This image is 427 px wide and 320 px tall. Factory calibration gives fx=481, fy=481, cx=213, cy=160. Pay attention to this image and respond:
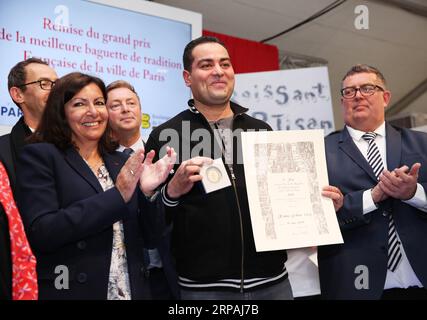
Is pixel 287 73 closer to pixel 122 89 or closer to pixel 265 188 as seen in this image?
pixel 122 89

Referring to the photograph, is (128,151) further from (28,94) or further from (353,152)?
(353,152)

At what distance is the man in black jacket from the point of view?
183 centimetres

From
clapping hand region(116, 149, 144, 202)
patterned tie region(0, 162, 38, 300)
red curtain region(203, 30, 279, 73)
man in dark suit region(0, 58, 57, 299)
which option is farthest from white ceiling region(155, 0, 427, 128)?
patterned tie region(0, 162, 38, 300)

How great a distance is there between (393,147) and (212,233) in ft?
3.56

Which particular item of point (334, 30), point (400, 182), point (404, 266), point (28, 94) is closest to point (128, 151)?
point (28, 94)

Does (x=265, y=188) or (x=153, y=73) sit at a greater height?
(x=153, y=73)

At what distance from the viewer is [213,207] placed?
190cm

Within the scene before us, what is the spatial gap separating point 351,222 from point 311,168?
36cm

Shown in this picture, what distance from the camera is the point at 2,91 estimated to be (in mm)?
3248

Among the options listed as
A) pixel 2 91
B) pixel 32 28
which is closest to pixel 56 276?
pixel 2 91

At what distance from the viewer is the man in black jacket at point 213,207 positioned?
1.83 metres

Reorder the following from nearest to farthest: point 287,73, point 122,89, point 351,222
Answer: point 351,222 → point 122,89 → point 287,73

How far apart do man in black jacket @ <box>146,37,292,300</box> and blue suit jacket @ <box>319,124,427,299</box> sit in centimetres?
39

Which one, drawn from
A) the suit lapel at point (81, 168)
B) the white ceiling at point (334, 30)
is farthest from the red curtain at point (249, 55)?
the suit lapel at point (81, 168)
